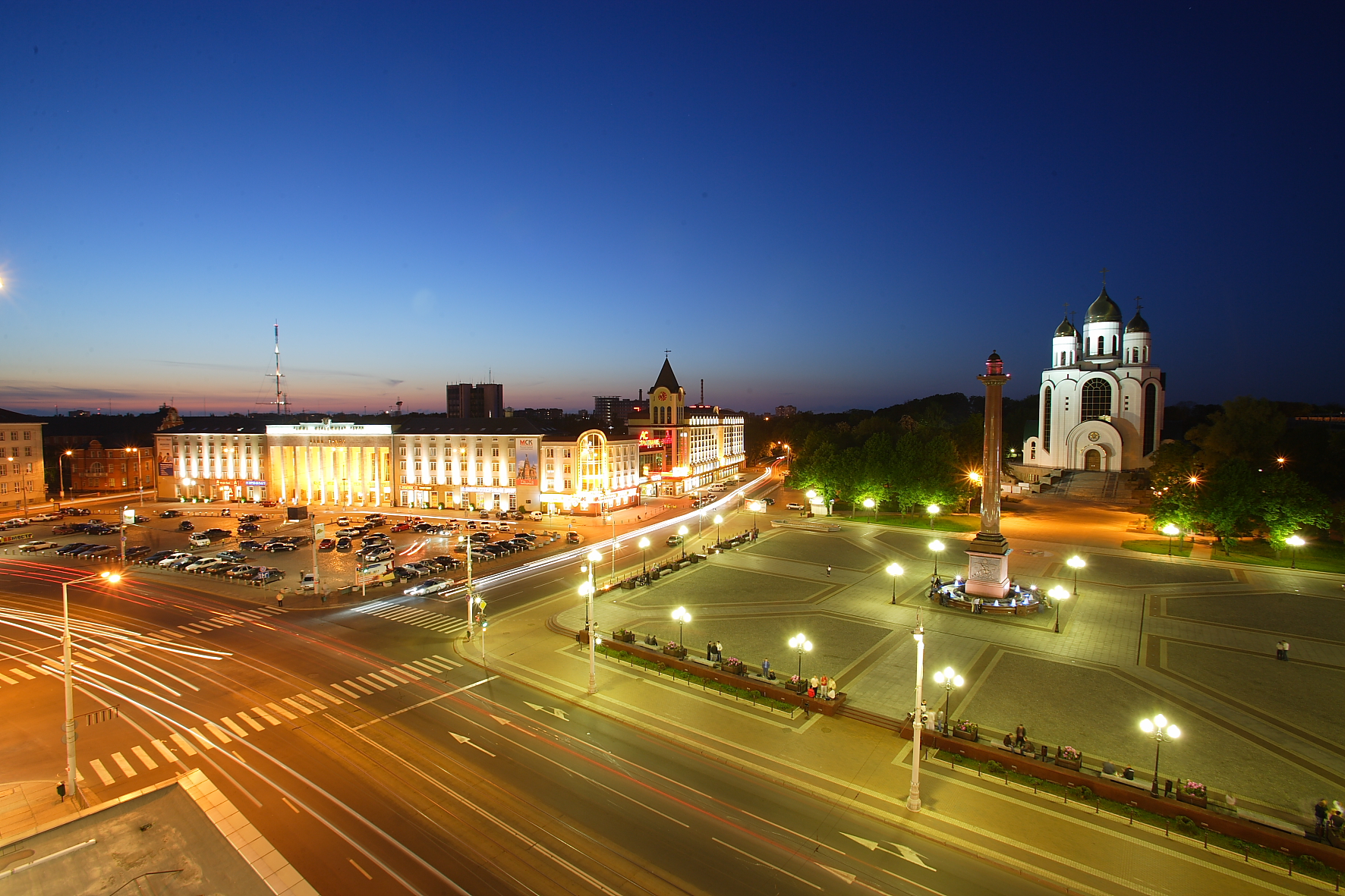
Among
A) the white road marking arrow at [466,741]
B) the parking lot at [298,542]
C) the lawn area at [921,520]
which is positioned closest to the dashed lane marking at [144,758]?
the white road marking arrow at [466,741]

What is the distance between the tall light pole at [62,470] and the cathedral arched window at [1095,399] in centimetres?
14152

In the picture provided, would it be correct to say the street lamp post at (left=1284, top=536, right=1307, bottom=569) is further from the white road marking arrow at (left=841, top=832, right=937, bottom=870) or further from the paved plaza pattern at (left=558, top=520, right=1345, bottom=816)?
the white road marking arrow at (left=841, top=832, right=937, bottom=870)

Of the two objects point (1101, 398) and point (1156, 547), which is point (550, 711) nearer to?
point (1156, 547)

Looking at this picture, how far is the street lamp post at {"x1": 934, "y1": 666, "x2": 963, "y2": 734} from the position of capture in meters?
21.3

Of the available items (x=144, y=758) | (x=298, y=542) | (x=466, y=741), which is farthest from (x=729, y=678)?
(x=298, y=542)

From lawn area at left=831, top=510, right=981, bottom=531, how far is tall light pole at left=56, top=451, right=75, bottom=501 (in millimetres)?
107050

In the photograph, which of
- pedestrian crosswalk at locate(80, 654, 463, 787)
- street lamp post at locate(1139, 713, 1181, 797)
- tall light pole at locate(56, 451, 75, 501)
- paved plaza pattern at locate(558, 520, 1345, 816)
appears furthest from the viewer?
tall light pole at locate(56, 451, 75, 501)

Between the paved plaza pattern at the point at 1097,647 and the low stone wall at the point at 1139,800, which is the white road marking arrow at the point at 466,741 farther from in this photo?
the low stone wall at the point at 1139,800

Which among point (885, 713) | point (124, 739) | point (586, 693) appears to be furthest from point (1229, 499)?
point (124, 739)

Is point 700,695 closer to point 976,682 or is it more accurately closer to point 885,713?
point 885,713

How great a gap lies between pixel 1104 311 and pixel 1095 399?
12.3 meters

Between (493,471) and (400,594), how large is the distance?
129ft

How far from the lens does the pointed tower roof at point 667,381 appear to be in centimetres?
10150

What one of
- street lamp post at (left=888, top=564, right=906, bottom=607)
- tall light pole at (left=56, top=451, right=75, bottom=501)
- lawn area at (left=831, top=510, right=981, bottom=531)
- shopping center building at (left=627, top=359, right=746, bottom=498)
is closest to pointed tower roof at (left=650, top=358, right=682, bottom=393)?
shopping center building at (left=627, top=359, right=746, bottom=498)
